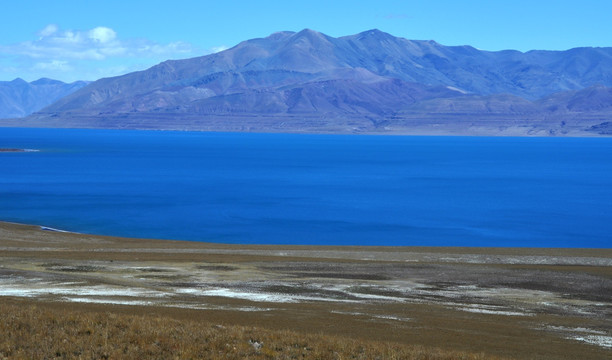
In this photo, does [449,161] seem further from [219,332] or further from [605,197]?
[219,332]

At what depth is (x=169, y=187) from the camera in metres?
103

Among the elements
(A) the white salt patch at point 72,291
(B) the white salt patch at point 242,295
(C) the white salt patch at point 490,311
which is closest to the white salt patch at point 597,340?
(C) the white salt patch at point 490,311

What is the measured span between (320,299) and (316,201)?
61992 mm

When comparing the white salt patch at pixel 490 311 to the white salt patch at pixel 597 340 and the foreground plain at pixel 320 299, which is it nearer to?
the foreground plain at pixel 320 299

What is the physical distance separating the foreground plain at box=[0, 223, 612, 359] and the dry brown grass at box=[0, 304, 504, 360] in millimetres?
44

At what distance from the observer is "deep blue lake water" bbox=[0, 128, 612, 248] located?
62.7 m

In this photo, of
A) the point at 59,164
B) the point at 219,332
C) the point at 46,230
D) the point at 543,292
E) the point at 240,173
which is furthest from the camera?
the point at 59,164

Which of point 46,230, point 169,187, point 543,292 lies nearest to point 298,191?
point 169,187

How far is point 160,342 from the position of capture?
15352 millimetres

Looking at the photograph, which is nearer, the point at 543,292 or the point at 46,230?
→ the point at 543,292

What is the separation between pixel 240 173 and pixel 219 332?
114m

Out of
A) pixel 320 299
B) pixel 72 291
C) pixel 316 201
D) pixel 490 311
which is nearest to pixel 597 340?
pixel 490 311

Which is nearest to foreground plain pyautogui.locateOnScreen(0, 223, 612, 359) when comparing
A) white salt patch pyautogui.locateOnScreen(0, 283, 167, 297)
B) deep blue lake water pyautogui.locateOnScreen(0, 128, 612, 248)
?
white salt patch pyautogui.locateOnScreen(0, 283, 167, 297)

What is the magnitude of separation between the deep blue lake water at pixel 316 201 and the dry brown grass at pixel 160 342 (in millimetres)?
41427
